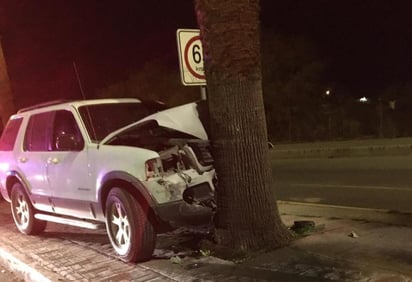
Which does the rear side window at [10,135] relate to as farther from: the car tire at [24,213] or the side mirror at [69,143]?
the side mirror at [69,143]

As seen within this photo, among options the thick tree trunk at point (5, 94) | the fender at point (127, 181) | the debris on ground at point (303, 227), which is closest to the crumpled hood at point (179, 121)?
the fender at point (127, 181)

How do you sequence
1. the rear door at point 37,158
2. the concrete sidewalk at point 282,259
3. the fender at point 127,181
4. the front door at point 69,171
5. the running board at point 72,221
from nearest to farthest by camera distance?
the concrete sidewalk at point 282,259 → the fender at point 127,181 → the front door at point 69,171 → the running board at point 72,221 → the rear door at point 37,158

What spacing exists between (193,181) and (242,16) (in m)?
1.89

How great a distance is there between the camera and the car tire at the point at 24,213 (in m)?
9.43

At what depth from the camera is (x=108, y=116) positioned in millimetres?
8156

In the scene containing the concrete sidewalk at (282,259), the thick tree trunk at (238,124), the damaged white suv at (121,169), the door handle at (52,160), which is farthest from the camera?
the door handle at (52,160)

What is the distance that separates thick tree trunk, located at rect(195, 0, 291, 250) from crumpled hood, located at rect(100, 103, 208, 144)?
62 cm

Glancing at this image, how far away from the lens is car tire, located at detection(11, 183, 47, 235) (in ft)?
31.0

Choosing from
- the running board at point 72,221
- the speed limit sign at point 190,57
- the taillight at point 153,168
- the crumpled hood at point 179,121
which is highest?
the speed limit sign at point 190,57

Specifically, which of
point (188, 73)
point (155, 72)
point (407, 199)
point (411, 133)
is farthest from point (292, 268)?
point (155, 72)

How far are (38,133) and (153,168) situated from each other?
289 cm

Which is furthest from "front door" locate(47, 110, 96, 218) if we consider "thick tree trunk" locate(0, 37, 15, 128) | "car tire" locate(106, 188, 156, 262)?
"thick tree trunk" locate(0, 37, 15, 128)

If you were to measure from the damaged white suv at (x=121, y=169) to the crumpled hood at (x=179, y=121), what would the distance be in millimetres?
12

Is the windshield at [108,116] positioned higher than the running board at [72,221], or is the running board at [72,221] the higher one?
the windshield at [108,116]
